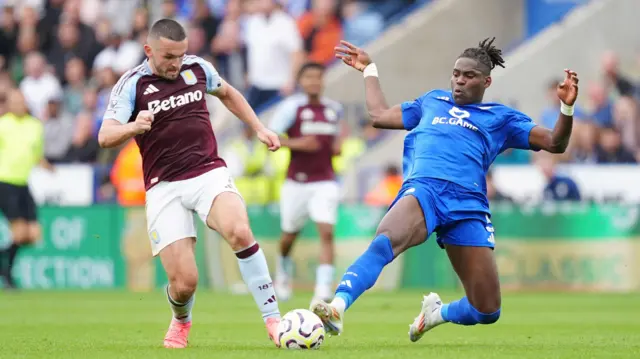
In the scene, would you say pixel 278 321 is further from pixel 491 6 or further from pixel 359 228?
pixel 491 6

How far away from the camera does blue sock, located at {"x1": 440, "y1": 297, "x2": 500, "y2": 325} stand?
9703 millimetres

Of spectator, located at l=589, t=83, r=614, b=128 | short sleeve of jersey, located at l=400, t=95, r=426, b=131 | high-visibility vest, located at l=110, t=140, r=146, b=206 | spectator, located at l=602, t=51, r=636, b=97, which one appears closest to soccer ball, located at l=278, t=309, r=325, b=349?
short sleeve of jersey, located at l=400, t=95, r=426, b=131

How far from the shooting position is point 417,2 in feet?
86.3

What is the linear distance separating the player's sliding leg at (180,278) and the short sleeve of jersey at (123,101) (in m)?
0.99

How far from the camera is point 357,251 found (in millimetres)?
19984

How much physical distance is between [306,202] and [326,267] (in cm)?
116

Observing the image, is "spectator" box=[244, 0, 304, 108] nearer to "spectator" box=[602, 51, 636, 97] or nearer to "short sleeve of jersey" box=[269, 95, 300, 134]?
"spectator" box=[602, 51, 636, 97]

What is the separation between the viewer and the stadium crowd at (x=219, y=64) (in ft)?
70.1

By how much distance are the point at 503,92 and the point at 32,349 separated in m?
14.7

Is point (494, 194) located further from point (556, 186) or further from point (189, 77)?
point (189, 77)

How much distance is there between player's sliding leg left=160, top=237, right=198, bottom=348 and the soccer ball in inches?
37.1

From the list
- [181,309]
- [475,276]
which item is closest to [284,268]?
[181,309]

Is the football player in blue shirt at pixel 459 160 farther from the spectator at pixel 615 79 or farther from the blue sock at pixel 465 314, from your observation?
the spectator at pixel 615 79

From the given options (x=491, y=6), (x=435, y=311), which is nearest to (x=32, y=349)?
(x=435, y=311)
